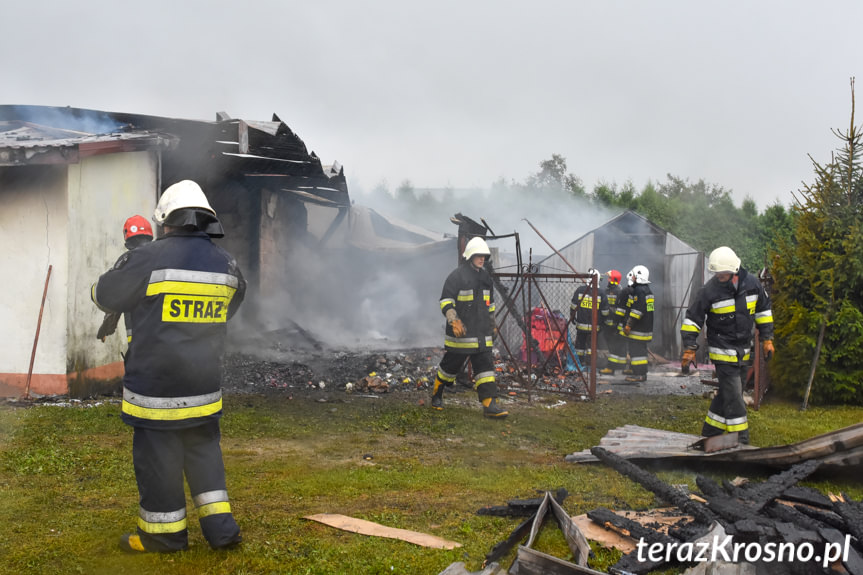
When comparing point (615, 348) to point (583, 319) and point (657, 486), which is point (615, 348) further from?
point (657, 486)

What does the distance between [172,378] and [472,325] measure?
171 inches

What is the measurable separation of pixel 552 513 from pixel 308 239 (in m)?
12.1

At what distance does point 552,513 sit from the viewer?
3682 millimetres

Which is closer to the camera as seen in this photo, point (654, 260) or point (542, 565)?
point (542, 565)

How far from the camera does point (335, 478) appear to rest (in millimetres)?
4586

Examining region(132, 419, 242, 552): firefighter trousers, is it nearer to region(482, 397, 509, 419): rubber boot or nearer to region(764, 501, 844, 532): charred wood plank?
region(764, 501, 844, 532): charred wood plank

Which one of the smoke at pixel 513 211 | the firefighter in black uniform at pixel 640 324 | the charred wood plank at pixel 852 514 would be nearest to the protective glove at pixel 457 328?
the charred wood plank at pixel 852 514

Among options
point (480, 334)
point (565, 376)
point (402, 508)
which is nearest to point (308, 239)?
point (565, 376)

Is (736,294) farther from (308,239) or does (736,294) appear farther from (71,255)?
(308,239)

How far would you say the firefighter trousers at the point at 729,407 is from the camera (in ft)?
17.9

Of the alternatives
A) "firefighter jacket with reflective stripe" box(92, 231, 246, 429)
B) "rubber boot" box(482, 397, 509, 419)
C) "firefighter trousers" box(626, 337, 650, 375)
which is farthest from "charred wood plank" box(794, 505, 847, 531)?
"firefighter trousers" box(626, 337, 650, 375)

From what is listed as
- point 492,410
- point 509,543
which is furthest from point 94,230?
point 509,543

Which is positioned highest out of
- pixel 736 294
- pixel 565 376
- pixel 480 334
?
pixel 736 294

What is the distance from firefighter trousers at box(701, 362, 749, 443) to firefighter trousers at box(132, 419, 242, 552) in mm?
4285
